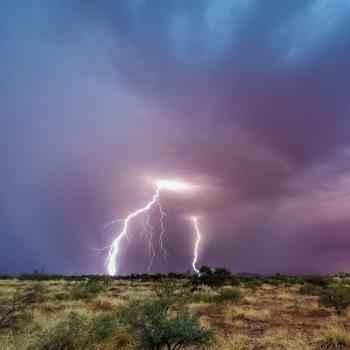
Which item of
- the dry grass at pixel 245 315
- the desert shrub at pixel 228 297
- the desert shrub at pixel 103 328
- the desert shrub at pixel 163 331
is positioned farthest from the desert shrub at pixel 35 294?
the desert shrub at pixel 228 297

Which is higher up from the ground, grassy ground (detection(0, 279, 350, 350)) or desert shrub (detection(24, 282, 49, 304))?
desert shrub (detection(24, 282, 49, 304))

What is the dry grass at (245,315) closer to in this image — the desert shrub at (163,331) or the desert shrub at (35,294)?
the desert shrub at (163,331)

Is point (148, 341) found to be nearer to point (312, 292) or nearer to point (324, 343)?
point (324, 343)

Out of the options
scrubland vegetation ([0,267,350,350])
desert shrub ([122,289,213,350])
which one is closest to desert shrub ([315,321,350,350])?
scrubland vegetation ([0,267,350,350])

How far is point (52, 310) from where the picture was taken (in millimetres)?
19625

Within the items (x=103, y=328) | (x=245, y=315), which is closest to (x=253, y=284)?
(x=245, y=315)

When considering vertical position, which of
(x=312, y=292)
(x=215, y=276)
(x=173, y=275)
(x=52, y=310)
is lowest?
(x=52, y=310)

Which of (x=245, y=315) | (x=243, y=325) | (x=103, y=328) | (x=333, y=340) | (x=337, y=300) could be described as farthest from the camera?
(x=337, y=300)

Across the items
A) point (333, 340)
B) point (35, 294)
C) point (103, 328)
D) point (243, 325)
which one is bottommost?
point (333, 340)

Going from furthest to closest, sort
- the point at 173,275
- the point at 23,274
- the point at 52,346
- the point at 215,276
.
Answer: the point at 173,275 < the point at 23,274 < the point at 215,276 < the point at 52,346

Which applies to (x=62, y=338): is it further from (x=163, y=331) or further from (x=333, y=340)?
(x=333, y=340)

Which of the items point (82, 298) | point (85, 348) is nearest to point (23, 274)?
point (82, 298)

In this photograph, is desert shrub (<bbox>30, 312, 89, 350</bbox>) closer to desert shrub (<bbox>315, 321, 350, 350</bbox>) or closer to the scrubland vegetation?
the scrubland vegetation

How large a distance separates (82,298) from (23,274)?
1215 inches
